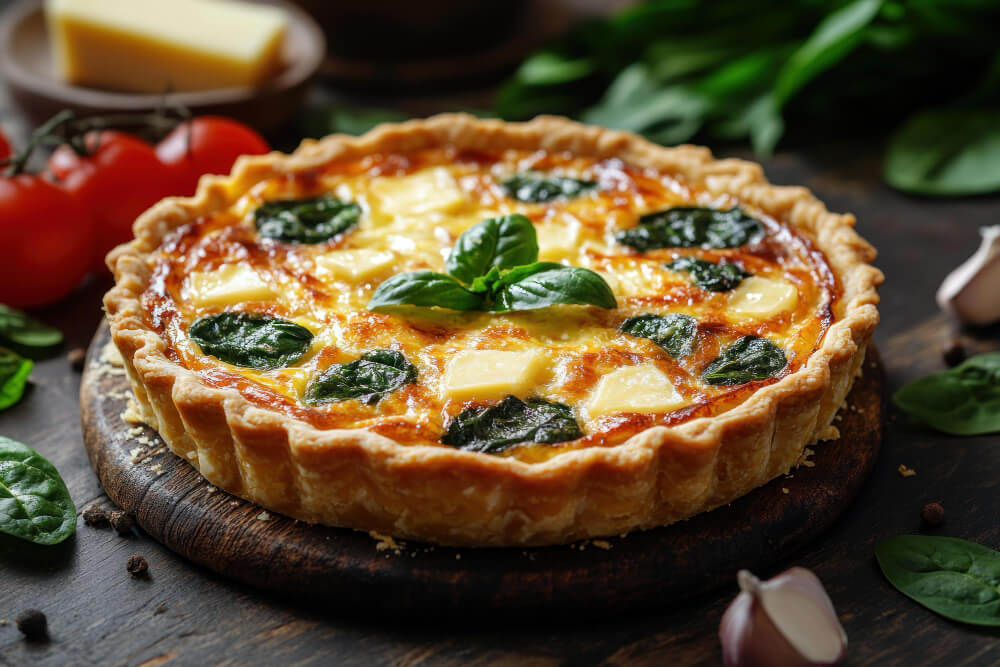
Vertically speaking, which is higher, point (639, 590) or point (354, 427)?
point (354, 427)

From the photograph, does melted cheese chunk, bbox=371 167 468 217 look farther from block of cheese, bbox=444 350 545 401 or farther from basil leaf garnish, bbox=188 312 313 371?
block of cheese, bbox=444 350 545 401

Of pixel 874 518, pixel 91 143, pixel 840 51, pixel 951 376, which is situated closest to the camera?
pixel 874 518

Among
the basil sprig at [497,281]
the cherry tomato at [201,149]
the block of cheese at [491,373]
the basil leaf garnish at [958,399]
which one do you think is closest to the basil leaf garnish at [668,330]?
the basil sprig at [497,281]

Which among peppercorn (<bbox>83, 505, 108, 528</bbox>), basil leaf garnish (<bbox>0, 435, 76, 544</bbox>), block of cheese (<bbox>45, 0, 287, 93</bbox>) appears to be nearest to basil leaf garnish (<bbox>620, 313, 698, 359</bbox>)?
peppercorn (<bbox>83, 505, 108, 528</bbox>)

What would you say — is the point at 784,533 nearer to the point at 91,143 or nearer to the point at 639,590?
the point at 639,590

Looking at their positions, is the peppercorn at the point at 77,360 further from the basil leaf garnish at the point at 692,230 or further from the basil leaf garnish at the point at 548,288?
the basil leaf garnish at the point at 692,230

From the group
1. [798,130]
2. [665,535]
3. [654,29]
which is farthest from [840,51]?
[665,535]

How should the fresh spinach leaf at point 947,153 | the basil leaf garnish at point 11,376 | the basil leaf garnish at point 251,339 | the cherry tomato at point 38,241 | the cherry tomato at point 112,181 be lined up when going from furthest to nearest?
the fresh spinach leaf at point 947,153, the cherry tomato at point 112,181, the cherry tomato at point 38,241, the basil leaf garnish at point 11,376, the basil leaf garnish at point 251,339
